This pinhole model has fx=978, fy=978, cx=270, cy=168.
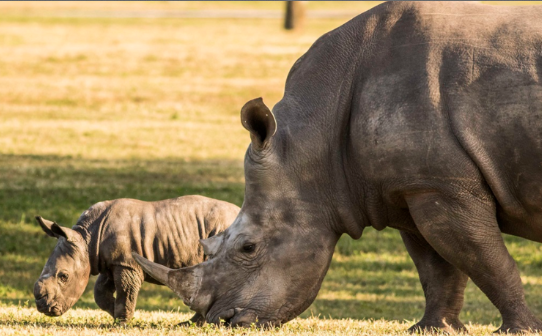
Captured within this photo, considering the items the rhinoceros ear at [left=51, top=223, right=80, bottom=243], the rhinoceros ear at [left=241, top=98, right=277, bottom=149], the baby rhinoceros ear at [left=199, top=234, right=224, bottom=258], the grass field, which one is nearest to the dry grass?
the grass field

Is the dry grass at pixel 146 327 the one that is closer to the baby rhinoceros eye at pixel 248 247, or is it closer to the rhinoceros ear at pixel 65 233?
the baby rhinoceros eye at pixel 248 247

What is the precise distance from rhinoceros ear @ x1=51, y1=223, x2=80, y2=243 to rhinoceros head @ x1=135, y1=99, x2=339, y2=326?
5.85 feet

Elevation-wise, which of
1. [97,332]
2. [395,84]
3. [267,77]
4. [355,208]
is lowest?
[267,77]

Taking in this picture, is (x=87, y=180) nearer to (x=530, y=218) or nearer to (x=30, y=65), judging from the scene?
(x=530, y=218)

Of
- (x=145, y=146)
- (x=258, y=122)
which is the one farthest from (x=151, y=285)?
(x=145, y=146)

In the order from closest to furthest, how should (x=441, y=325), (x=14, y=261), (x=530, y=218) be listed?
(x=530, y=218) → (x=441, y=325) → (x=14, y=261)

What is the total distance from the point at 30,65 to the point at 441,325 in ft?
86.2

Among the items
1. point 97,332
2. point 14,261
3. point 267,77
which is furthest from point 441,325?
point 267,77

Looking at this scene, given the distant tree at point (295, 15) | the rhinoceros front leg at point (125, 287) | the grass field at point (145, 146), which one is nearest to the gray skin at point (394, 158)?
the grass field at point (145, 146)

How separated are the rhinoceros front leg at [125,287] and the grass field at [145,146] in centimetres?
24

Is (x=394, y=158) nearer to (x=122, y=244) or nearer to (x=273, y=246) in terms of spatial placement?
(x=273, y=246)

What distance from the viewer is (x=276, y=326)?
704 centimetres

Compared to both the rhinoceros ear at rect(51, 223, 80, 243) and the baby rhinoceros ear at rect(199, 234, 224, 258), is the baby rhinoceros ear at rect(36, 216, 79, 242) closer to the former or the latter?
the rhinoceros ear at rect(51, 223, 80, 243)

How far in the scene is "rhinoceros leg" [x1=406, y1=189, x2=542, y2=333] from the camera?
6.54m
